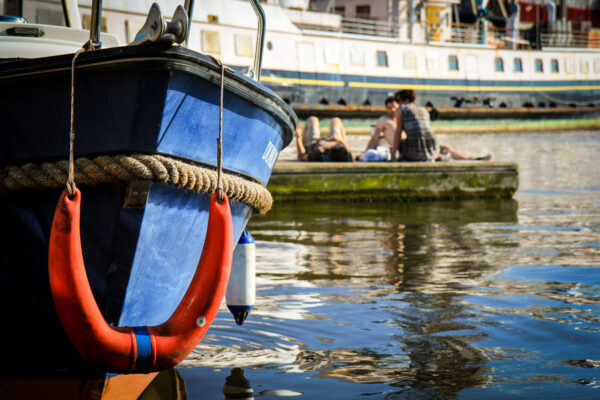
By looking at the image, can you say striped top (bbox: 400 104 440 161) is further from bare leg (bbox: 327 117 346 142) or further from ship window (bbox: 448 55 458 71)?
ship window (bbox: 448 55 458 71)

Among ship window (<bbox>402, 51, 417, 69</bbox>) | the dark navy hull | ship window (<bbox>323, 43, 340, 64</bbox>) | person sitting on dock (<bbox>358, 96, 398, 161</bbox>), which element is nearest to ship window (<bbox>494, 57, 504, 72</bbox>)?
ship window (<bbox>402, 51, 417, 69</bbox>)

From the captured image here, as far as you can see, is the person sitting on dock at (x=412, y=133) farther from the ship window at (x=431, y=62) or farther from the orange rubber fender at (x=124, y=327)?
the ship window at (x=431, y=62)

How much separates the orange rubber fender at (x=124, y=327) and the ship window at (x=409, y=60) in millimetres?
30532

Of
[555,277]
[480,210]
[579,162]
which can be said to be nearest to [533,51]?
[579,162]

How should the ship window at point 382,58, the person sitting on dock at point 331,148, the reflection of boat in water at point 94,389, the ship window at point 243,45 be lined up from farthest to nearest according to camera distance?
the ship window at point 382,58 < the ship window at point 243,45 < the person sitting on dock at point 331,148 < the reflection of boat in water at point 94,389

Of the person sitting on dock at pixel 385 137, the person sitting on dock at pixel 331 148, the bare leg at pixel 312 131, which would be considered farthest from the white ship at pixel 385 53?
the person sitting on dock at pixel 385 137

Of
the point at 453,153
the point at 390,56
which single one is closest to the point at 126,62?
the point at 453,153

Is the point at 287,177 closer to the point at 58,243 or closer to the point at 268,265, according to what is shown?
the point at 268,265

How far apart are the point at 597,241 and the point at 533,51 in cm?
3294

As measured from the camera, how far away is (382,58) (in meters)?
32.2

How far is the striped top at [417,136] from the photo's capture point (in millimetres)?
10531

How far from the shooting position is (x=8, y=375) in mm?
3484

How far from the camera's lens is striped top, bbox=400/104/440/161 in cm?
1053

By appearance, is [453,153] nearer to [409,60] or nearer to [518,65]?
[409,60]
